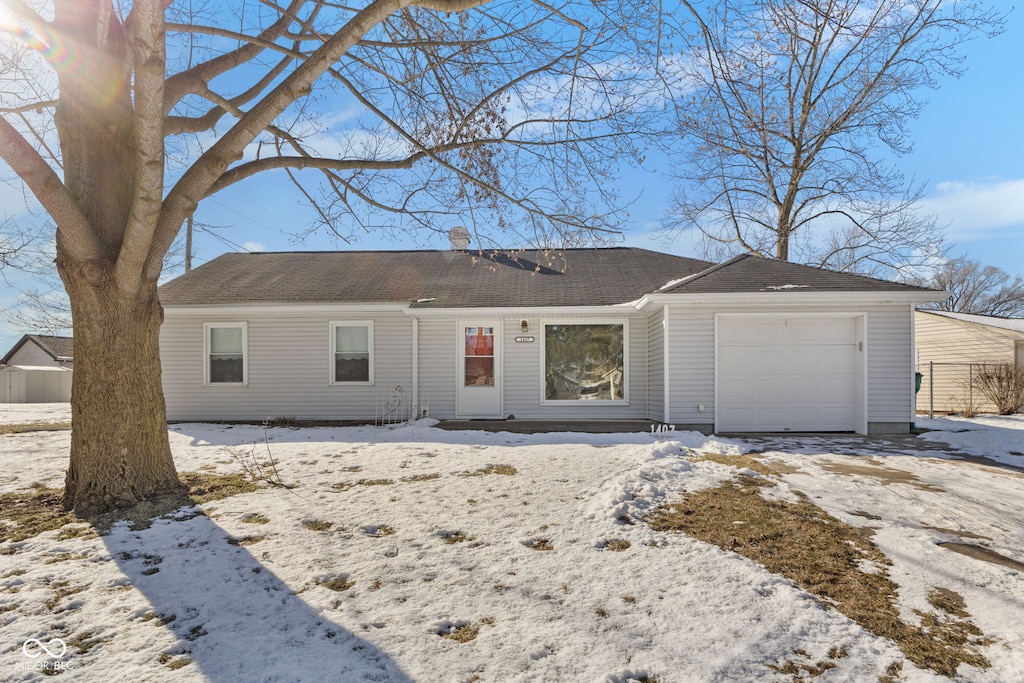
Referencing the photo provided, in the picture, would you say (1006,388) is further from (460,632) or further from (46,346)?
(46,346)

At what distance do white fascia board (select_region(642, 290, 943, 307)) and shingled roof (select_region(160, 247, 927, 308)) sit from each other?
110 mm

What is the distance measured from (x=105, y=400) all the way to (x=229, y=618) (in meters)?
2.83

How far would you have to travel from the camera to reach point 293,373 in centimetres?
1180

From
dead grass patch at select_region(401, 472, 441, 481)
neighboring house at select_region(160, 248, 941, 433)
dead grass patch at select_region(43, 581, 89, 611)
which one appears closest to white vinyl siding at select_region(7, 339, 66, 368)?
neighboring house at select_region(160, 248, 941, 433)

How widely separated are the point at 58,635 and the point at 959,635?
4.75 m

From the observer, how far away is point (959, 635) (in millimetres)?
2852

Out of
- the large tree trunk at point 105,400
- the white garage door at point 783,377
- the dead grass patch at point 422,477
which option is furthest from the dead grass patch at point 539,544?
the white garage door at point 783,377

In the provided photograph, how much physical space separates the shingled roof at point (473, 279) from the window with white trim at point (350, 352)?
2.23 ft

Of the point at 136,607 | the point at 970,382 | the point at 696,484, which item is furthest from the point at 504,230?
the point at 970,382

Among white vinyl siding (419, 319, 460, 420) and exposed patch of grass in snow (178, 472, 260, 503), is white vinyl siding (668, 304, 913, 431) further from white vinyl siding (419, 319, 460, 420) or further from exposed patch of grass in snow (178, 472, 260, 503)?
exposed patch of grass in snow (178, 472, 260, 503)

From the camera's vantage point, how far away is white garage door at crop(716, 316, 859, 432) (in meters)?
9.84

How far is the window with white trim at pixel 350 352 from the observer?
1181 cm

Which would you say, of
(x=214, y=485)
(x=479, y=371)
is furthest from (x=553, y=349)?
(x=214, y=485)

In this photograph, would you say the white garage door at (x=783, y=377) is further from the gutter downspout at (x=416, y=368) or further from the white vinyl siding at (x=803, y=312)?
the gutter downspout at (x=416, y=368)
